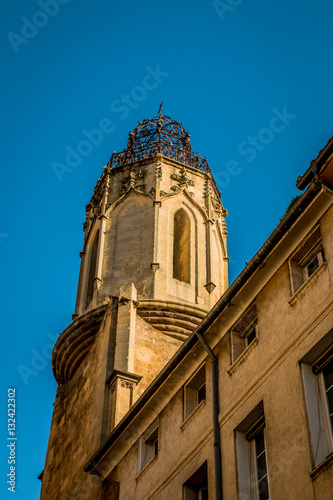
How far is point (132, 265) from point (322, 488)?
19.2 metres

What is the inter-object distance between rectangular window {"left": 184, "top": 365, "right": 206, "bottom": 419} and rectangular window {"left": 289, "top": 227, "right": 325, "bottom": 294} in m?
3.57

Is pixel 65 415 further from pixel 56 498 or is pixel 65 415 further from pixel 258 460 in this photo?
pixel 258 460

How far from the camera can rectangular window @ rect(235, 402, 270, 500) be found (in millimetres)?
14023

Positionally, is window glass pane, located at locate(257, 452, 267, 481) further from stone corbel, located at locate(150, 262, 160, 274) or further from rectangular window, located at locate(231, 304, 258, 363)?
stone corbel, located at locate(150, 262, 160, 274)

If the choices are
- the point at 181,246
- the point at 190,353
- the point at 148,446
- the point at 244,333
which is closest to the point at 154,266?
the point at 181,246

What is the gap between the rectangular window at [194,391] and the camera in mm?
17828

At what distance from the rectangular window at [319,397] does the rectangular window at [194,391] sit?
14.6ft

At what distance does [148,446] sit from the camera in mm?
19375

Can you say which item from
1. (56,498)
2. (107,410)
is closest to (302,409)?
(107,410)

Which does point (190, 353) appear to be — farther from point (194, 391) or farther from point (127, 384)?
point (127, 384)

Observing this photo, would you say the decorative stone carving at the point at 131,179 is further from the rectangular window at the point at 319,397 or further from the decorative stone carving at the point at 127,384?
the rectangular window at the point at 319,397

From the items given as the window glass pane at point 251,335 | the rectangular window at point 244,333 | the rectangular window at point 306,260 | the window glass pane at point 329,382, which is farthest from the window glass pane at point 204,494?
the rectangular window at point 306,260

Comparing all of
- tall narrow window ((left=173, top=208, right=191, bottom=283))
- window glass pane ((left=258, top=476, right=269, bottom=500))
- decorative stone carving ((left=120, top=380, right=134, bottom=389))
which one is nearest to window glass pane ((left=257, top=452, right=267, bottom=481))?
window glass pane ((left=258, top=476, right=269, bottom=500))

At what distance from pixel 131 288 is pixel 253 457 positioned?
45.0ft
